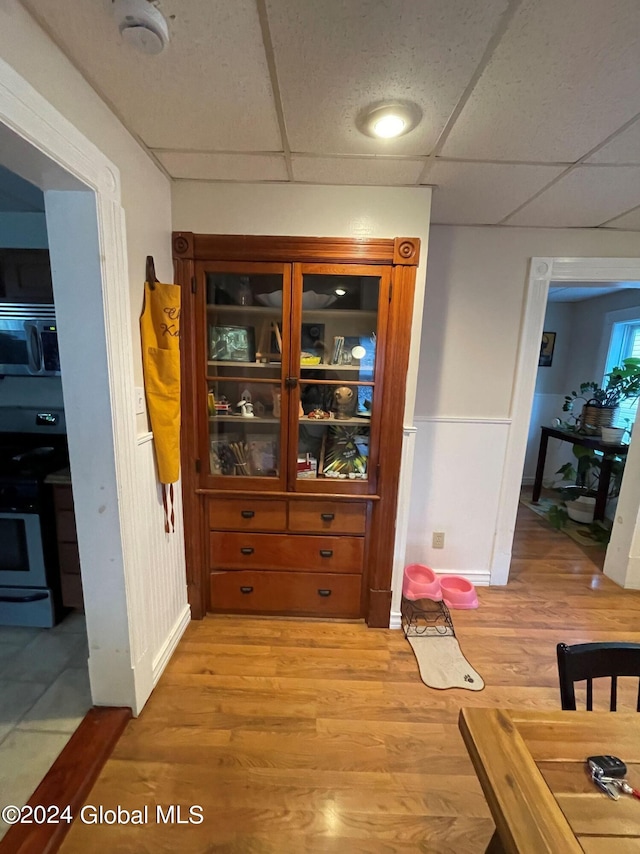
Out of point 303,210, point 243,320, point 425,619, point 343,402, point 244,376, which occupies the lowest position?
point 425,619

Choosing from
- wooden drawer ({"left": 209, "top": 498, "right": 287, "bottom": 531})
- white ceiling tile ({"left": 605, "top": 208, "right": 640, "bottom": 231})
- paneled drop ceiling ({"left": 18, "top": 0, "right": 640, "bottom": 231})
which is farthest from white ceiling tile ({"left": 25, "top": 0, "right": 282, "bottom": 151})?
white ceiling tile ({"left": 605, "top": 208, "right": 640, "bottom": 231})

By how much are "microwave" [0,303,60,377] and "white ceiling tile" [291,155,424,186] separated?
157cm

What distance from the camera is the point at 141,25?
88cm

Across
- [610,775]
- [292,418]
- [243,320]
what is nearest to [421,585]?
[292,418]

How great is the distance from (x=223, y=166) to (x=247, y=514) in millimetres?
1690

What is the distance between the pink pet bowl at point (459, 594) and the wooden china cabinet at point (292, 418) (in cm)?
52

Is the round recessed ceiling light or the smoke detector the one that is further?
the round recessed ceiling light

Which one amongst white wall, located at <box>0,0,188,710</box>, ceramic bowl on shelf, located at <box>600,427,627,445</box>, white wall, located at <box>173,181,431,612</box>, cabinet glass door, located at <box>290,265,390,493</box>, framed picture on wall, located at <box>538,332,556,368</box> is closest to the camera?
white wall, located at <box>0,0,188,710</box>

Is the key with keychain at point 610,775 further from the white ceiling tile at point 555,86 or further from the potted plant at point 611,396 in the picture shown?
the potted plant at point 611,396

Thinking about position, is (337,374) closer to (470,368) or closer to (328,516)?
(328,516)

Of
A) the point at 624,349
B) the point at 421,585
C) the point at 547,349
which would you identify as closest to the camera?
the point at 421,585

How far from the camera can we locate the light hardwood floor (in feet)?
3.77

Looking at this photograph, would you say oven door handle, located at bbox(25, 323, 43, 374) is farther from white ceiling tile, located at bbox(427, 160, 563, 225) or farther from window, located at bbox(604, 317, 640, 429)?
window, located at bbox(604, 317, 640, 429)

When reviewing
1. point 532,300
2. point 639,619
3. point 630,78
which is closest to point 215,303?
point 630,78
